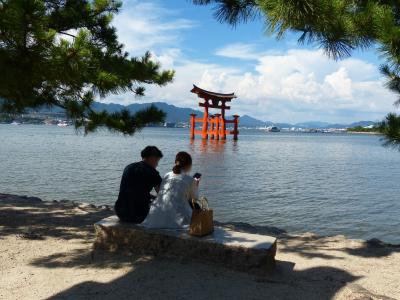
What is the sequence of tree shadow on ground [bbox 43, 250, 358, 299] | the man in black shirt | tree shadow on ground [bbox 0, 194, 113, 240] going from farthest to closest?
1. tree shadow on ground [bbox 0, 194, 113, 240]
2. the man in black shirt
3. tree shadow on ground [bbox 43, 250, 358, 299]

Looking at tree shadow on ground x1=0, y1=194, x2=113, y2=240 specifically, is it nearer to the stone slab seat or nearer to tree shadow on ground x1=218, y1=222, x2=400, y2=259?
the stone slab seat

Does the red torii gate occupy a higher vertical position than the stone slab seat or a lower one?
higher

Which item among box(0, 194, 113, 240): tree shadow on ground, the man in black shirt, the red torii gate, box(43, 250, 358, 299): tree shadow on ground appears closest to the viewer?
box(43, 250, 358, 299): tree shadow on ground

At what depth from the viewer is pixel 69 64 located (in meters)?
4.06

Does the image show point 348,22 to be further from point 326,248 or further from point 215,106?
point 215,106

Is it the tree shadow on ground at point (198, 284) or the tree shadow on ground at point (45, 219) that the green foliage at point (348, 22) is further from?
the tree shadow on ground at point (45, 219)

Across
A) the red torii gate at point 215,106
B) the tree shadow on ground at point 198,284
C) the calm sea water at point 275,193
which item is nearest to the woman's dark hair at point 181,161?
the tree shadow on ground at point 198,284

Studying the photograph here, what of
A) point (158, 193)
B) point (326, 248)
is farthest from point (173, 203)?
point (326, 248)

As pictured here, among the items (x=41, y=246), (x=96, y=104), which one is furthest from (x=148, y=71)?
(x=41, y=246)

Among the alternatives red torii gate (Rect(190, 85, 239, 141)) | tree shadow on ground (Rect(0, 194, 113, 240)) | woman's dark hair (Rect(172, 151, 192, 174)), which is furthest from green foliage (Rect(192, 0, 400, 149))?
red torii gate (Rect(190, 85, 239, 141))

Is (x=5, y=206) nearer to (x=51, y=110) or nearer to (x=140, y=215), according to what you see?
(x=51, y=110)

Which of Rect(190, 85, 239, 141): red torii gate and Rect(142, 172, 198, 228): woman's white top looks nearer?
Rect(142, 172, 198, 228): woman's white top

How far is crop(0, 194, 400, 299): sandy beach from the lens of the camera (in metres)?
3.55

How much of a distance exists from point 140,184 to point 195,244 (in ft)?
2.70
